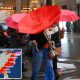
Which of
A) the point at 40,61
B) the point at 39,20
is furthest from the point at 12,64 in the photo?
the point at 39,20

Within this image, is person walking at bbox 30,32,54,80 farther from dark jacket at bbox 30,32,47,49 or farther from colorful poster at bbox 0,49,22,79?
colorful poster at bbox 0,49,22,79

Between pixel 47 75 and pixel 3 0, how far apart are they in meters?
18.6

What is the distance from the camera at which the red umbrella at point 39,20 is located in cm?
940

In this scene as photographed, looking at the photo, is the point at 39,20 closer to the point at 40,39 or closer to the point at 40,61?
the point at 40,39

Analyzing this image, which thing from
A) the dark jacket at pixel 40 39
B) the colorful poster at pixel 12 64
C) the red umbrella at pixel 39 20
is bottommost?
the colorful poster at pixel 12 64

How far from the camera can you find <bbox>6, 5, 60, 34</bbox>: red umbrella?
30.8 ft

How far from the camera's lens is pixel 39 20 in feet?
31.9

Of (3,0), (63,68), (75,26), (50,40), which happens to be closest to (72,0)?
(75,26)

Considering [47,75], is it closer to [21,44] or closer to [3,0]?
[21,44]

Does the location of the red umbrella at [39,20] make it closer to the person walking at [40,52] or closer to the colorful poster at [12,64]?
the person walking at [40,52]

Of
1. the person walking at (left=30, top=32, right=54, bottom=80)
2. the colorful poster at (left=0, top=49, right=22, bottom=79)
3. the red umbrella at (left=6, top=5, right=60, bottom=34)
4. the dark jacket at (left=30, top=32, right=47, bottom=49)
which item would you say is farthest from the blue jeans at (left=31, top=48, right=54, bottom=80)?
the red umbrella at (left=6, top=5, right=60, bottom=34)

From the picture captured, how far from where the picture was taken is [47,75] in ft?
33.8

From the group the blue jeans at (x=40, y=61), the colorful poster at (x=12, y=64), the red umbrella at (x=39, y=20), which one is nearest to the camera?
the red umbrella at (x=39, y=20)

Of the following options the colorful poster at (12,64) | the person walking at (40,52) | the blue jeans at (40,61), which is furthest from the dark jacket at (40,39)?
the colorful poster at (12,64)
